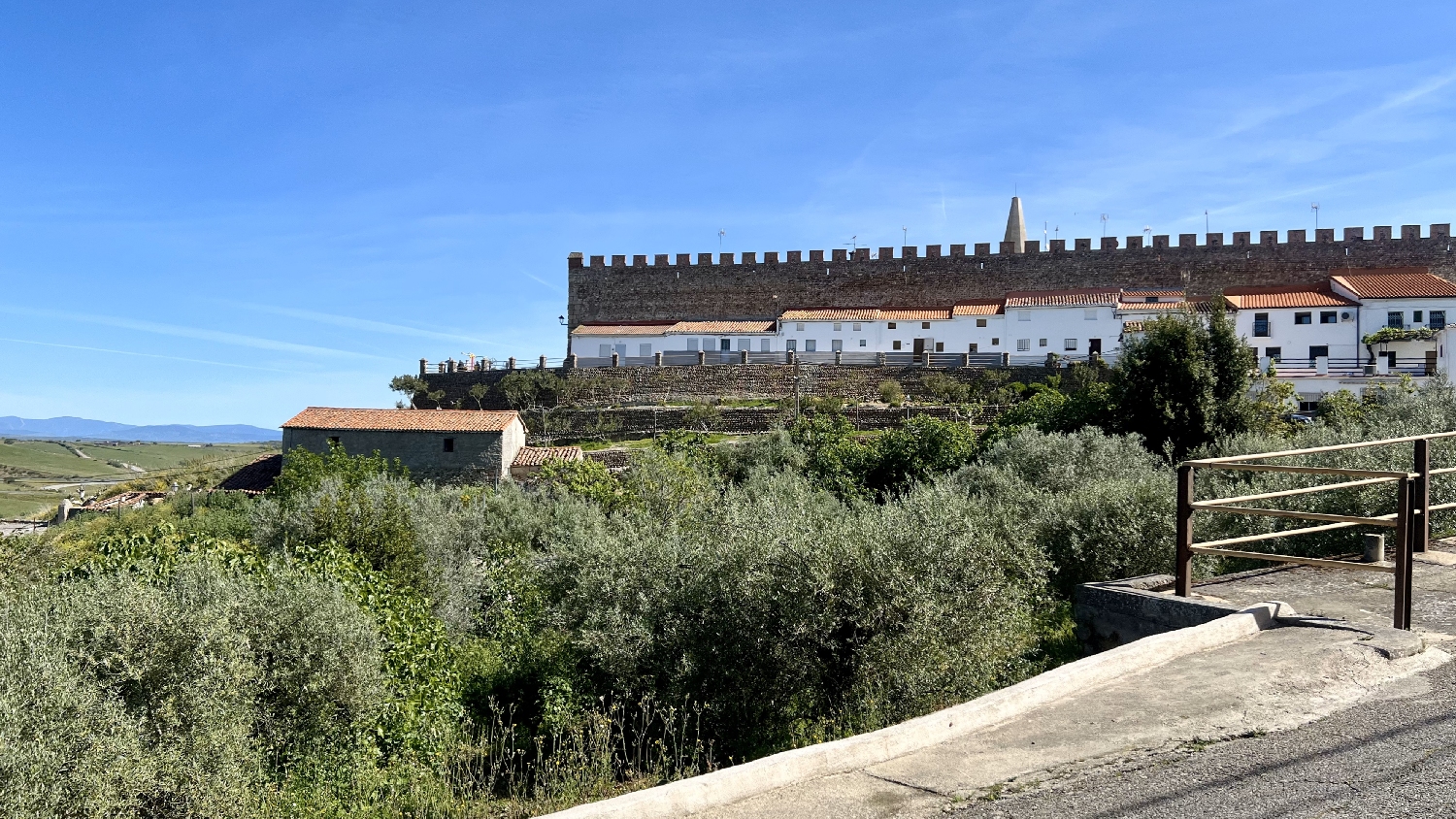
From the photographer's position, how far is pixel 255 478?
115 feet

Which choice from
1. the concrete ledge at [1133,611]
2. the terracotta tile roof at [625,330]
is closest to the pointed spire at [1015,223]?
the terracotta tile roof at [625,330]

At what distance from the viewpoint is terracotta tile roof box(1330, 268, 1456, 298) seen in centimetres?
3838

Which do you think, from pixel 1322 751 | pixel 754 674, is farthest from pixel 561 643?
pixel 1322 751

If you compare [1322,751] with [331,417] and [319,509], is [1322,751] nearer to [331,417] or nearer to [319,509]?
[319,509]

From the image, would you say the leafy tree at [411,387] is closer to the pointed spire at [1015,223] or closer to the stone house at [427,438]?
the stone house at [427,438]

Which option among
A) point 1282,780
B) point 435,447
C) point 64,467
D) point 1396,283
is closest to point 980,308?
point 1396,283

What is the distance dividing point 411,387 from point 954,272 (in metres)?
28.4

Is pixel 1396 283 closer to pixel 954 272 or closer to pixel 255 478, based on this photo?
pixel 954 272

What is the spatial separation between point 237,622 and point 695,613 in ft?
12.1

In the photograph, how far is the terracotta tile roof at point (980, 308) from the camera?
47469 mm

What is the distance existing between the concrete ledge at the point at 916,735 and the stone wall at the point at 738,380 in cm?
3576

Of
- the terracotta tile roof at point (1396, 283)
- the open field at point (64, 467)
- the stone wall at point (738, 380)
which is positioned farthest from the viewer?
the open field at point (64, 467)

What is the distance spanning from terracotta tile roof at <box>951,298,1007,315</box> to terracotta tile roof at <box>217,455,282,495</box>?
102ft

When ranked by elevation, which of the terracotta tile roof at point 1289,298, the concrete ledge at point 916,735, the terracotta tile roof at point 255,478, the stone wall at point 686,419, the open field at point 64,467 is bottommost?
the open field at point 64,467
